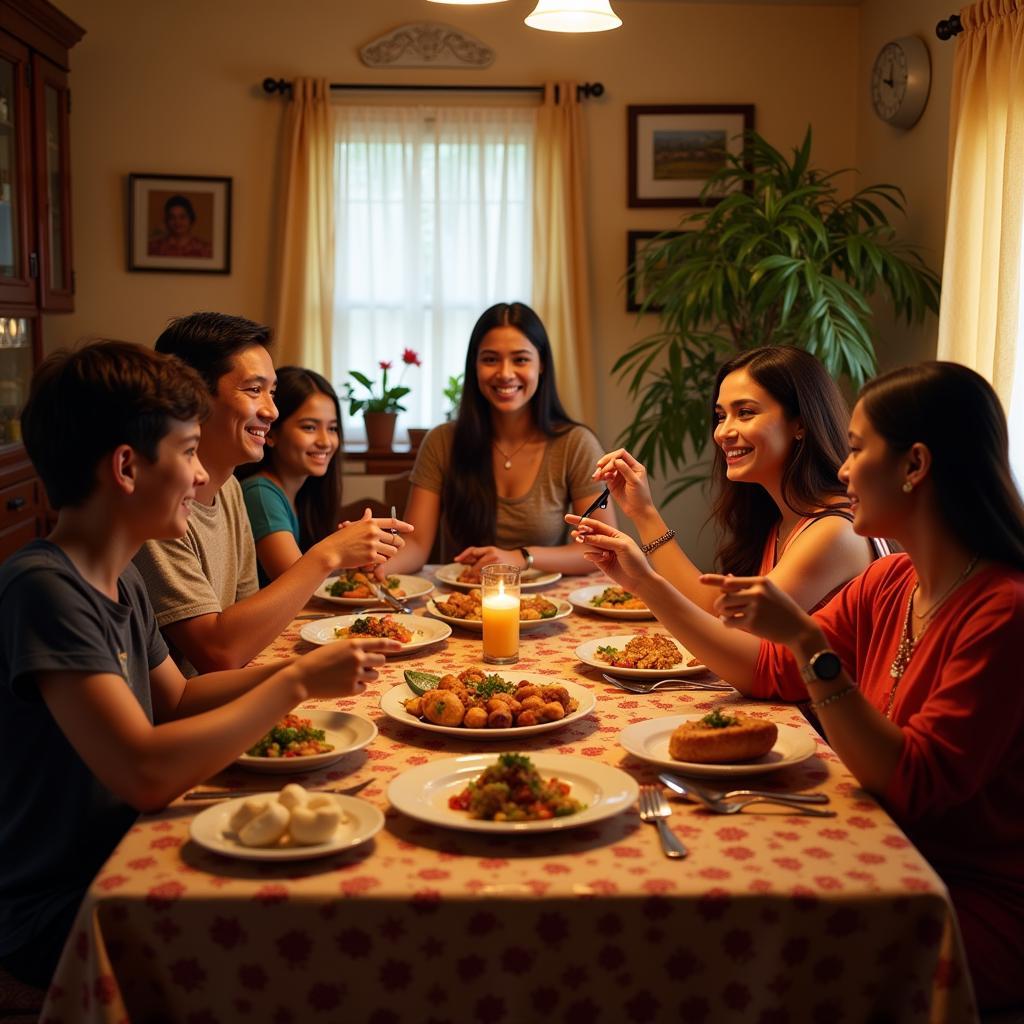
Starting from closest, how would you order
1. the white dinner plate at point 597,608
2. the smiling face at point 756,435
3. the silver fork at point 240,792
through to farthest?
the silver fork at point 240,792, the smiling face at point 756,435, the white dinner plate at point 597,608

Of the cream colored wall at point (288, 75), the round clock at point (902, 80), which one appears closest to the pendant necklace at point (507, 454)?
the cream colored wall at point (288, 75)

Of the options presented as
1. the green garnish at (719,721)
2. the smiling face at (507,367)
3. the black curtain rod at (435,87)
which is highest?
the black curtain rod at (435,87)

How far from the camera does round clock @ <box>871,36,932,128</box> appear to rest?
4223 mm

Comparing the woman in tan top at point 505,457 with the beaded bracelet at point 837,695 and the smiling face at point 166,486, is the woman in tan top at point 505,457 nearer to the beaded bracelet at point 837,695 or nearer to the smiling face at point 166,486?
the smiling face at point 166,486

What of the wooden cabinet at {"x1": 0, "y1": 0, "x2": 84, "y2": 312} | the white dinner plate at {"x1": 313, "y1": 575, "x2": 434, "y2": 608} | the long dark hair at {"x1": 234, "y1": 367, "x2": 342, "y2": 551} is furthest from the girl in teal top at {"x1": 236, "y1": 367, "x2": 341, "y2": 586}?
the wooden cabinet at {"x1": 0, "y1": 0, "x2": 84, "y2": 312}

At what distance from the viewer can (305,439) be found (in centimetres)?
285

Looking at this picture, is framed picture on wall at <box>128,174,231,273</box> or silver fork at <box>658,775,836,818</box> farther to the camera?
framed picture on wall at <box>128,174,231,273</box>

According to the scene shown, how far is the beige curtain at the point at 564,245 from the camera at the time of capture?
502 centimetres

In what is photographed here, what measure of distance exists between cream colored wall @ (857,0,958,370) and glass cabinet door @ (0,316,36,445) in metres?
3.32

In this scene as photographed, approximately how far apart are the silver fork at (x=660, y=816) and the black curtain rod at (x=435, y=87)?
420 centimetres

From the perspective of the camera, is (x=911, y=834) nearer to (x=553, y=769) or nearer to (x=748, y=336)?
(x=553, y=769)

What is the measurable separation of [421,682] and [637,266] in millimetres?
3630

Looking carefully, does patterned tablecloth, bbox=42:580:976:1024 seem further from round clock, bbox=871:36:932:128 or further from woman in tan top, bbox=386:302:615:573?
round clock, bbox=871:36:932:128

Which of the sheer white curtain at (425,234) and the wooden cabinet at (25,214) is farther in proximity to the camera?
the sheer white curtain at (425,234)
